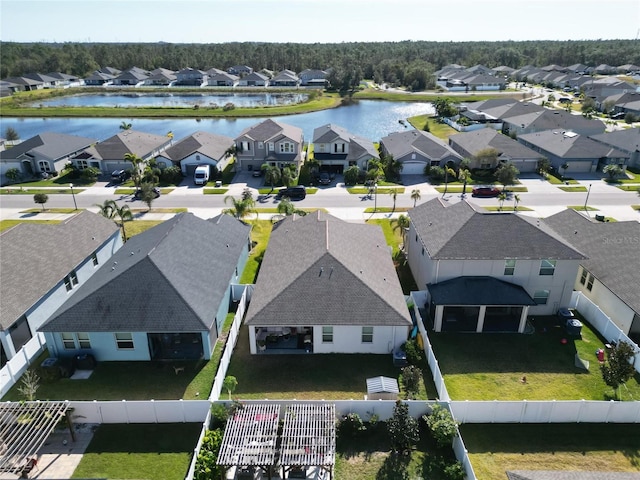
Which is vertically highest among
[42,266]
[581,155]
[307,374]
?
[42,266]

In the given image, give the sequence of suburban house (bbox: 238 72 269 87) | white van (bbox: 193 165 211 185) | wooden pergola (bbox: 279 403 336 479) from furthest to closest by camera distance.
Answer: suburban house (bbox: 238 72 269 87), white van (bbox: 193 165 211 185), wooden pergola (bbox: 279 403 336 479)

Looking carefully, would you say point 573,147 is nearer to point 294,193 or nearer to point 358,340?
point 294,193

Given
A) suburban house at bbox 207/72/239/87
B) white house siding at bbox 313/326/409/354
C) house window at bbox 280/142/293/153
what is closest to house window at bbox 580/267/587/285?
white house siding at bbox 313/326/409/354

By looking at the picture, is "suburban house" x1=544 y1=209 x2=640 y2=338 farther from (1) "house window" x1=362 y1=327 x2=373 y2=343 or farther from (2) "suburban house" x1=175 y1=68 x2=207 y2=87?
(2) "suburban house" x1=175 y1=68 x2=207 y2=87

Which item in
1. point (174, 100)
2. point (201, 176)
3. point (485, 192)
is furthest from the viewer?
point (174, 100)

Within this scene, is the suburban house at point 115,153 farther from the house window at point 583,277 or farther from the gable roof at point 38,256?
the house window at point 583,277

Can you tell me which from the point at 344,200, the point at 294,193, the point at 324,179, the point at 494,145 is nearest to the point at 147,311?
the point at 294,193
